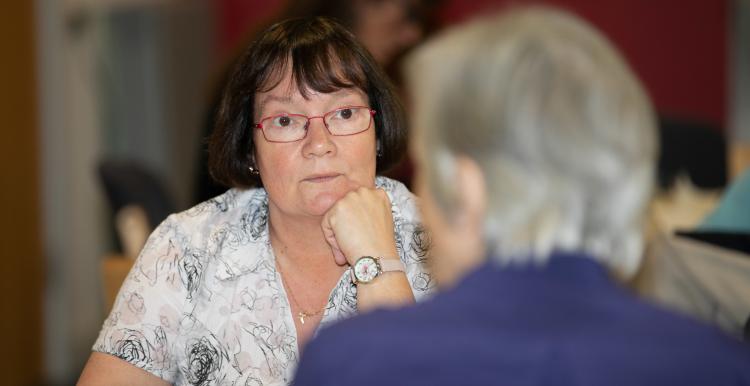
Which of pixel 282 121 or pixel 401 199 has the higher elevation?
pixel 282 121

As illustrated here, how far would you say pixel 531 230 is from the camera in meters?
1.25

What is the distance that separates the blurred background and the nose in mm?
1652

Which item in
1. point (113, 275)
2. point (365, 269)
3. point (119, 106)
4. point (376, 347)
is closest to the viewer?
point (376, 347)

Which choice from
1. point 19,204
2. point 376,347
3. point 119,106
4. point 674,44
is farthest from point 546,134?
point 674,44

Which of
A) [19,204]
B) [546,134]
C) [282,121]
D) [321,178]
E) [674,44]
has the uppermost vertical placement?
[546,134]

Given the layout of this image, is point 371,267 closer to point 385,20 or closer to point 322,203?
point 322,203

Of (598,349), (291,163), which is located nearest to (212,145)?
(291,163)

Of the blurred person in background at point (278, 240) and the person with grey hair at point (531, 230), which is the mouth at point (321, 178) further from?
the person with grey hair at point (531, 230)

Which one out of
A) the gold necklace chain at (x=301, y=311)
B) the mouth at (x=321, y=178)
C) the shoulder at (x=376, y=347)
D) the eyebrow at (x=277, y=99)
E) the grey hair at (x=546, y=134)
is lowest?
the gold necklace chain at (x=301, y=311)

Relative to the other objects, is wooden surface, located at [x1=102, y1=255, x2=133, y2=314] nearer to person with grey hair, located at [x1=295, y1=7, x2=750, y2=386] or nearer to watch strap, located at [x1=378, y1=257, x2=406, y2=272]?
watch strap, located at [x1=378, y1=257, x2=406, y2=272]

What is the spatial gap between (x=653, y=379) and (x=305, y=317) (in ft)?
3.14

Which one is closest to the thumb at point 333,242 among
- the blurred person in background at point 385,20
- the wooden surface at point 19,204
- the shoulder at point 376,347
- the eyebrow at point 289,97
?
the eyebrow at point 289,97

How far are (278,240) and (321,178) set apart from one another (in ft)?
0.60

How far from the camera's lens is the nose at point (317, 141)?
6.43ft
